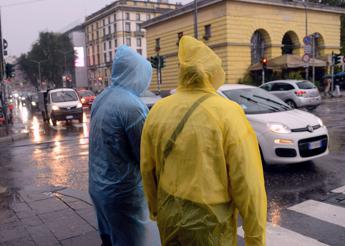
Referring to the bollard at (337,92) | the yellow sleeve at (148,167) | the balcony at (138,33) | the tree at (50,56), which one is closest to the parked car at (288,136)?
the yellow sleeve at (148,167)

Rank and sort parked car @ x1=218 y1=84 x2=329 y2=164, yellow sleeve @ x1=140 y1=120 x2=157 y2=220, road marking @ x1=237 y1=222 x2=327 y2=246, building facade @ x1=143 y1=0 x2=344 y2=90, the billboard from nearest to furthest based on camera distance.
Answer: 1. yellow sleeve @ x1=140 y1=120 x2=157 y2=220
2. road marking @ x1=237 y1=222 x2=327 y2=246
3. parked car @ x1=218 y1=84 x2=329 y2=164
4. building facade @ x1=143 y1=0 x2=344 y2=90
5. the billboard

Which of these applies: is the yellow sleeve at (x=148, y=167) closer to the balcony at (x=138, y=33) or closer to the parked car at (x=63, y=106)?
the parked car at (x=63, y=106)

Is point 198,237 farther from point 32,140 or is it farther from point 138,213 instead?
point 32,140

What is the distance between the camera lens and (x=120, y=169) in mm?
2701

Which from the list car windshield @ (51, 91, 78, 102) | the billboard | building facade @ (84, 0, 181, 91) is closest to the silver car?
car windshield @ (51, 91, 78, 102)

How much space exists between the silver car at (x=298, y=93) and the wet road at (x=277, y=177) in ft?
25.6

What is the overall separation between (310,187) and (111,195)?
432cm

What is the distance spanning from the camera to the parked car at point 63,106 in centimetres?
2044

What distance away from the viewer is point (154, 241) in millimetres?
2838

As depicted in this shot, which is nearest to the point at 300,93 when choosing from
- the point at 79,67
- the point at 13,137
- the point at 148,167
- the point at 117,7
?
the point at 13,137

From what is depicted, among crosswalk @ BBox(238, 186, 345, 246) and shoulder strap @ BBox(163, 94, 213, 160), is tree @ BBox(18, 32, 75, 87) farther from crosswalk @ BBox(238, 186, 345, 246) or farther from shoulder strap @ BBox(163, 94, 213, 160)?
shoulder strap @ BBox(163, 94, 213, 160)

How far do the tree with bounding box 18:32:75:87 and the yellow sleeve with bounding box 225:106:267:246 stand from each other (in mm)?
71275

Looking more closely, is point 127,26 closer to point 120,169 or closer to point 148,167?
point 120,169

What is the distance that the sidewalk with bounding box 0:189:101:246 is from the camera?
4.41m
